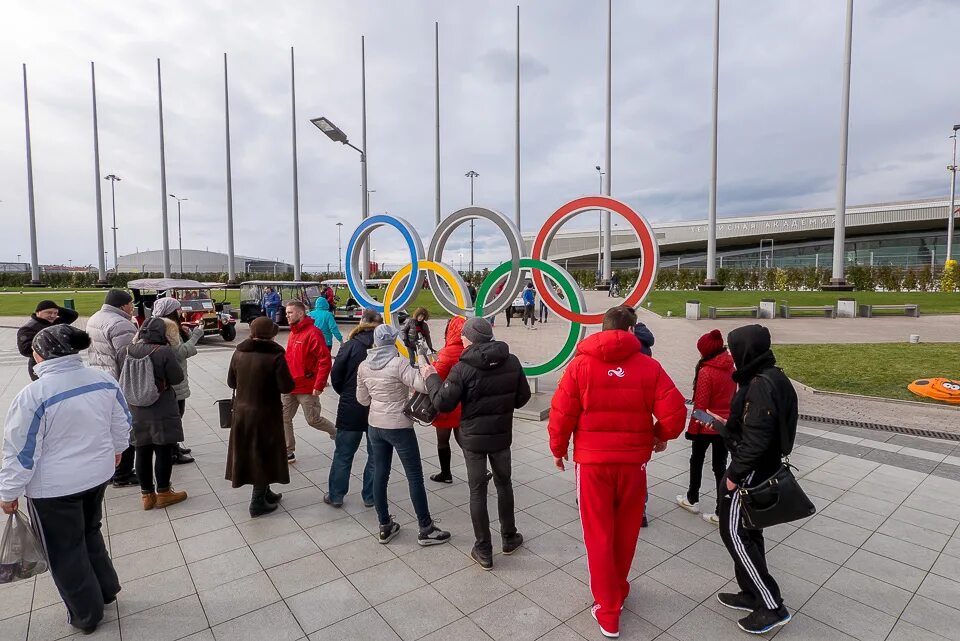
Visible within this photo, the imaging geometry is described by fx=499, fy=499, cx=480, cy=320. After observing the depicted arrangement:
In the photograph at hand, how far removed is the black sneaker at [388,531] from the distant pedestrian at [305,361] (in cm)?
156

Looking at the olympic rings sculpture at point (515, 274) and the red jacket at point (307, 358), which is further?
the olympic rings sculpture at point (515, 274)

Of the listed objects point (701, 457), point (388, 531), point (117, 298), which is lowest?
point (388, 531)

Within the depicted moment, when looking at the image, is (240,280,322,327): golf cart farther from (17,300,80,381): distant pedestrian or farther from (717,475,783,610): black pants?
(717,475,783,610): black pants

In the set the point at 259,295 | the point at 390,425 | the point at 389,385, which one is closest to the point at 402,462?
the point at 390,425

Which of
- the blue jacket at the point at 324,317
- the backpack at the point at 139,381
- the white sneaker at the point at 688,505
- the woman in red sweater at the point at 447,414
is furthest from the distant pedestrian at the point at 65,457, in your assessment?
the blue jacket at the point at 324,317

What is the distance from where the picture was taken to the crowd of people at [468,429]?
2.80 metres

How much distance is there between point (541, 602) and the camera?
3.28 meters

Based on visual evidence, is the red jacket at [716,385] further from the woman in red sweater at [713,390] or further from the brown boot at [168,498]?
the brown boot at [168,498]

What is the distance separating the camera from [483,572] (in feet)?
11.9

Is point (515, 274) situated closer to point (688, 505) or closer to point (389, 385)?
point (688, 505)

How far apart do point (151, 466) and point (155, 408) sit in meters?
0.58

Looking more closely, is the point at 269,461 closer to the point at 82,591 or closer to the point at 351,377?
the point at 351,377

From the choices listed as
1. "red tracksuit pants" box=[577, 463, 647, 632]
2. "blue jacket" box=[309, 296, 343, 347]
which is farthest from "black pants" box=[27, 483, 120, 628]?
"blue jacket" box=[309, 296, 343, 347]

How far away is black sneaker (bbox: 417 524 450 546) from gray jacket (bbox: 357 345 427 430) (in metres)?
0.87
